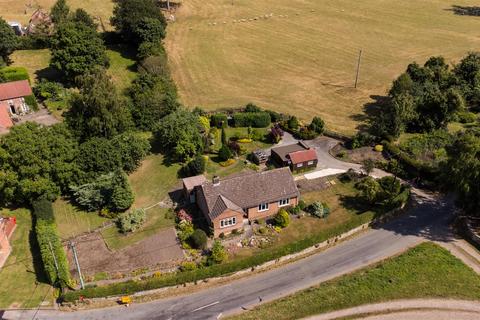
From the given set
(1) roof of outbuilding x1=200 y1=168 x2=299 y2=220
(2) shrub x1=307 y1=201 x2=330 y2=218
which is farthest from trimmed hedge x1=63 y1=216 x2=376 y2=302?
(1) roof of outbuilding x1=200 y1=168 x2=299 y2=220

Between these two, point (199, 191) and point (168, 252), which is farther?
point (199, 191)

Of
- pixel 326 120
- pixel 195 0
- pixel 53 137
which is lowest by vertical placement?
pixel 326 120

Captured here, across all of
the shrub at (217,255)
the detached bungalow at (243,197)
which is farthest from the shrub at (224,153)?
the shrub at (217,255)

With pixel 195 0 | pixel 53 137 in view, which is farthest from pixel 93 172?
pixel 195 0

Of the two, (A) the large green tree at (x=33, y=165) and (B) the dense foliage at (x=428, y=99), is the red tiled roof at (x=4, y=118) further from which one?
(B) the dense foliage at (x=428, y=99)

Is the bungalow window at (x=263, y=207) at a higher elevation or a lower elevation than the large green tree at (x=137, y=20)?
lower

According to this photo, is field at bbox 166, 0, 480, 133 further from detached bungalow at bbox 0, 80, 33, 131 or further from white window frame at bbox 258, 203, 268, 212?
detached bungalow at bbox 0, 80, 33, 131

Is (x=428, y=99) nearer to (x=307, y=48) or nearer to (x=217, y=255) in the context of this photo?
(x=307, y=48)

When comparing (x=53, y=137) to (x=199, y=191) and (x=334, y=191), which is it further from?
(x=334, y=191)
